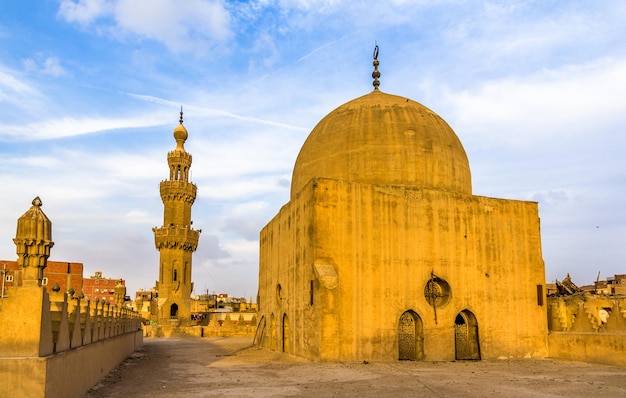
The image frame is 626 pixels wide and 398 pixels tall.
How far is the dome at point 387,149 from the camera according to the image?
18.5 metres

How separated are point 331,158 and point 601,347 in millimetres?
10121

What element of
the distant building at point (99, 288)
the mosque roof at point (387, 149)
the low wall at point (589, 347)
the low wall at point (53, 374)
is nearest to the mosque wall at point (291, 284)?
the mosque roof at point (387, 149)

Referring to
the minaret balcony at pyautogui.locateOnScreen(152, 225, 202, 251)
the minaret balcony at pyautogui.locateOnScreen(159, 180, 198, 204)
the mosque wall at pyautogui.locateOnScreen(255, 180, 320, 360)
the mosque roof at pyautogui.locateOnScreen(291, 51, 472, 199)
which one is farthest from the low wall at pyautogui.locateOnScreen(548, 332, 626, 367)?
the minaret balcony at pyautogui.locateOnScreen(159, 180, 198, 204)

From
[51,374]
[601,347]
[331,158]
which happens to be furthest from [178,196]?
[51,374]

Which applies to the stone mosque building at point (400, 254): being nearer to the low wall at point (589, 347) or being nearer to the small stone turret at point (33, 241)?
the low wall at point (589, 347)

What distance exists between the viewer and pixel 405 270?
16.3 m

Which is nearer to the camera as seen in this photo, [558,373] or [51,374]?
[51,374]

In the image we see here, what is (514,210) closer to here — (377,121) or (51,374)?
(377,121)

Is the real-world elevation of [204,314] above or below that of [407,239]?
below

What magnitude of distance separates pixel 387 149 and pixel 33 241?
11.7 meters

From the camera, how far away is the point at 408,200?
1686cm

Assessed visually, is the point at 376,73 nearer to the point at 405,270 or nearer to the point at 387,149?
the point at 387,149

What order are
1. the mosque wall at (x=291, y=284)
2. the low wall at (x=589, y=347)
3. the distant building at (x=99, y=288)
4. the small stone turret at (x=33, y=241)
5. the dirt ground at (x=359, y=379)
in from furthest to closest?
the distant building at (x=99, y=288)
the mosque wall at (x=291, y=284)
the low wall at (x=589, y=347)
the small stone turret at (x=33, y=241)
the dirt ground at (x=359, y=379)

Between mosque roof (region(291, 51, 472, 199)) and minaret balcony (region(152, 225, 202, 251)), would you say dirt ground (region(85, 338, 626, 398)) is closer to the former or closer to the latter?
mosque roof (region(291, 51, 472, 199))
